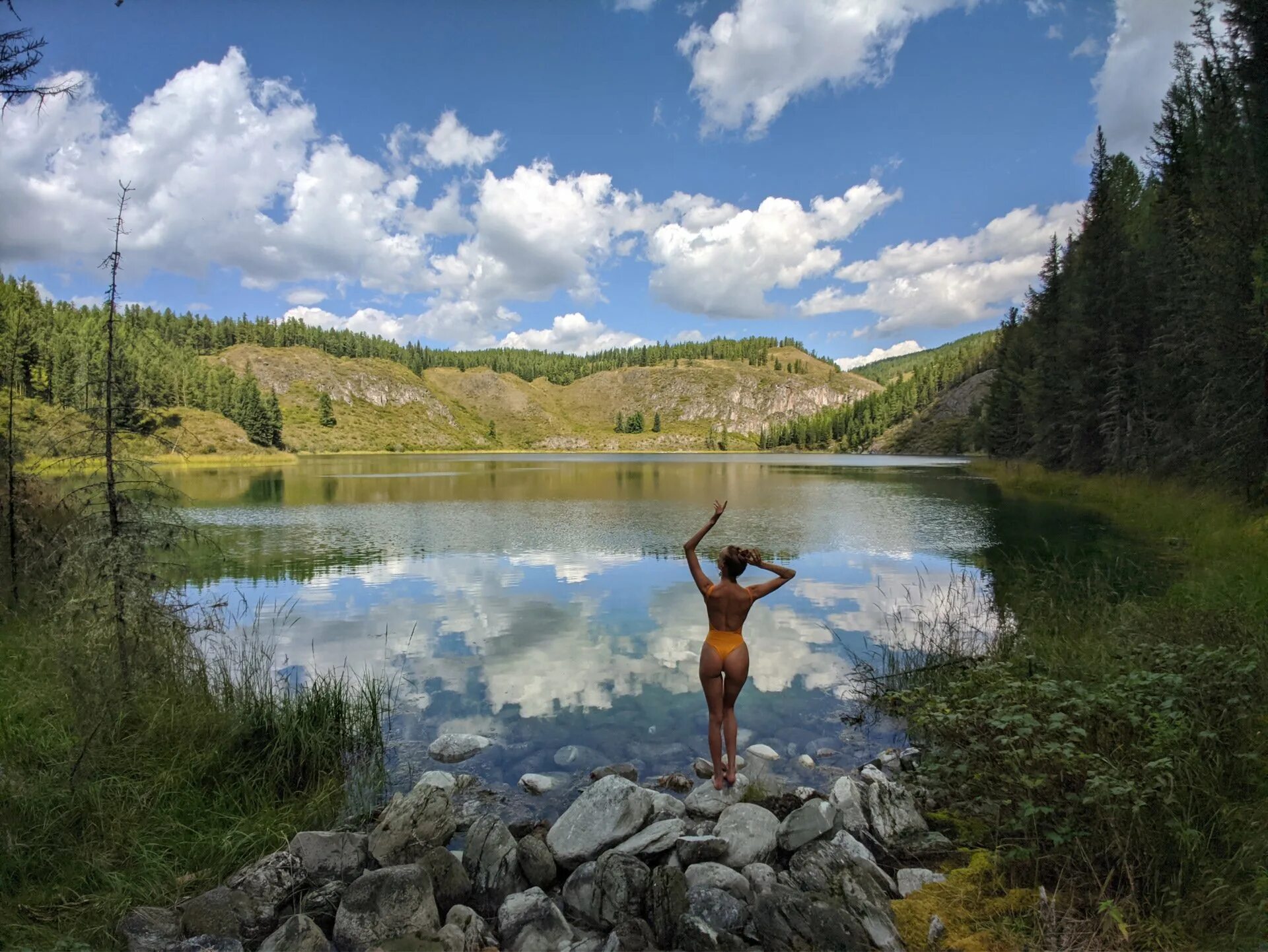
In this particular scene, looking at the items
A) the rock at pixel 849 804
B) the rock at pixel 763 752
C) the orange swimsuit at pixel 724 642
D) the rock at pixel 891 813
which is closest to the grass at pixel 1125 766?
the rock at pixel 891 813

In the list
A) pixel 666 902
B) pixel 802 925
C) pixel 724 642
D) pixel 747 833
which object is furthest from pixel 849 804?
pixel 666 902

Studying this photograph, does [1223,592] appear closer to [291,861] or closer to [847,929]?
[847,929]

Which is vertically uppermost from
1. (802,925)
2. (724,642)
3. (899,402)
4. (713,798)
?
(899,402)

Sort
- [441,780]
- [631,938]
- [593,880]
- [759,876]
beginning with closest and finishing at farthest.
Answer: [631,938] → [593,880] → [759,876] → [441,780]

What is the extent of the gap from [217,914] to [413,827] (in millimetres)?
1818

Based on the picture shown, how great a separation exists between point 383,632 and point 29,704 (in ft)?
24.2

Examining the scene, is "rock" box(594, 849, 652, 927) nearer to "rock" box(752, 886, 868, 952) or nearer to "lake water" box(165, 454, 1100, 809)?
"rock" box(752, 886, 868, 952)

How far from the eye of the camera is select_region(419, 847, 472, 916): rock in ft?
17.5

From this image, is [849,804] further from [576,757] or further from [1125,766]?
[576,757]

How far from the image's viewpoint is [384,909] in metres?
4.86

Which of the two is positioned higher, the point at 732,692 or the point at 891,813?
the point at 732,692

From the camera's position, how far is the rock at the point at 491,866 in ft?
17.9

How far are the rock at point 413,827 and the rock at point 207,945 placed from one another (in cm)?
129

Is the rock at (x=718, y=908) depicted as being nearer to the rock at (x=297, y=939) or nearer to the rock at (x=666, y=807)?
the rock at (x=666, y=807)
